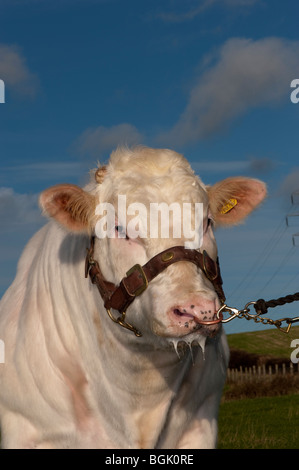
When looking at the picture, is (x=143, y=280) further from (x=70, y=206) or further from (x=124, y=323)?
(x=70, y=206)

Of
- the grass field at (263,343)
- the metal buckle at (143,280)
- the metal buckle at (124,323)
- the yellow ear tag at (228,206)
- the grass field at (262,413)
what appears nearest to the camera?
the metal buckle at (143,280)

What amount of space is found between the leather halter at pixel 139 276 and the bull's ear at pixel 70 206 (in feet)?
0.72

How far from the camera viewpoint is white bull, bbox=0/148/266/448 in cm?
642

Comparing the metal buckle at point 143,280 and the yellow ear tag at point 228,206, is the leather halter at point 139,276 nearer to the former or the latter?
the metal buckle at point 143,280

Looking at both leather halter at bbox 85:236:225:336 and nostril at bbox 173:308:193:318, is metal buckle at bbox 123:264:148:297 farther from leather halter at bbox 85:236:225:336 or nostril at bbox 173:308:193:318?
nostril at bbox 173:308:193:318

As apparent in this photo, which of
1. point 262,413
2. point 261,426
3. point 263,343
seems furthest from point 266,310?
point 263,343

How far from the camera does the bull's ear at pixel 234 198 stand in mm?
7070

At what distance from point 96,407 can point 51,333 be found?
871 millimetres

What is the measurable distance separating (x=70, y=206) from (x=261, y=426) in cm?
1794

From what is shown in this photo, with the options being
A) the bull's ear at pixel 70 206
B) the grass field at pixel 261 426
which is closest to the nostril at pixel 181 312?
the bull's ear at pixel 70 206

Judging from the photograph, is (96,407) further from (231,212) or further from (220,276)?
(231,212)

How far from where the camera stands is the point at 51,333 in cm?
729
